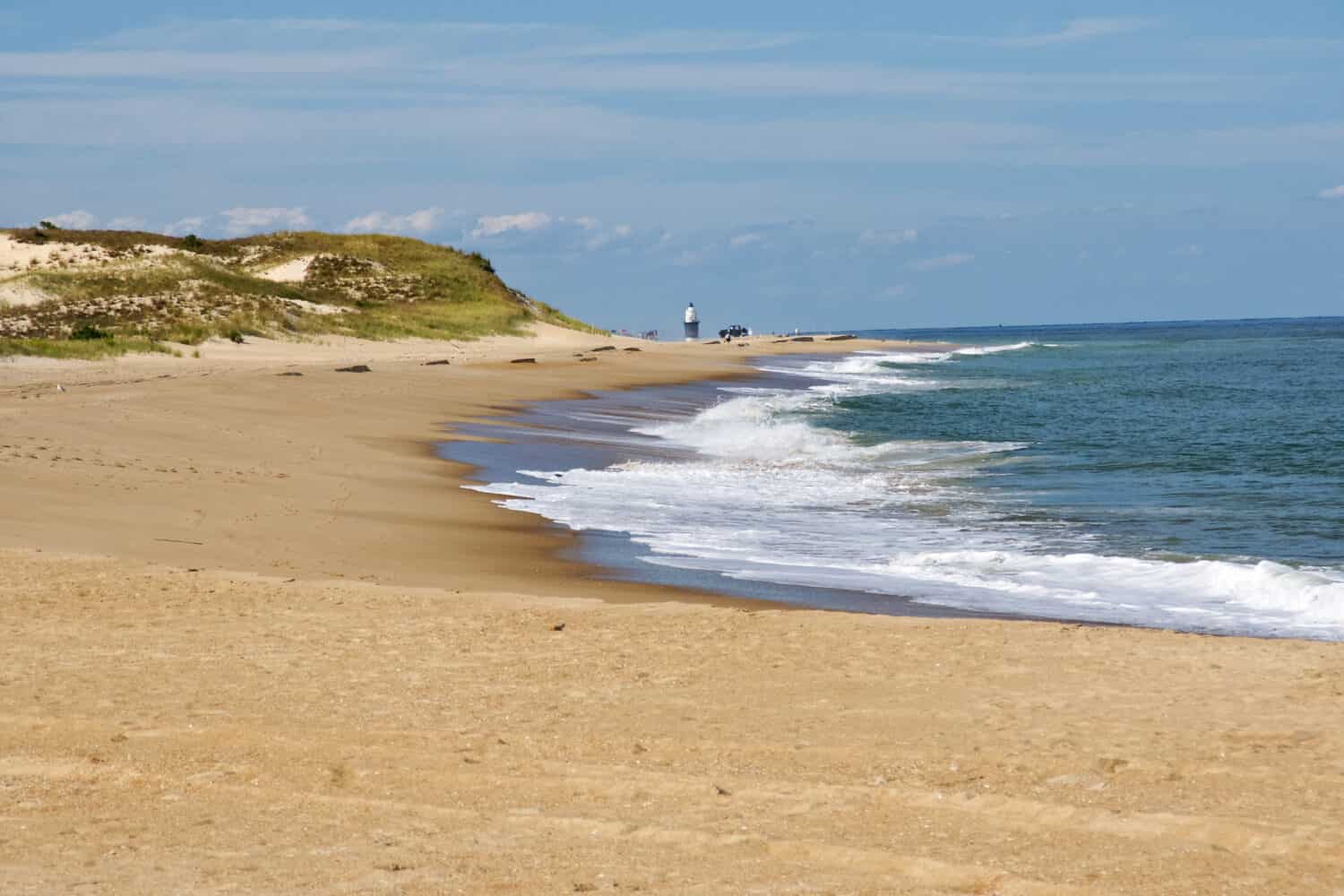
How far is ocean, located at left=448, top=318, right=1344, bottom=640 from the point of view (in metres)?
13.1

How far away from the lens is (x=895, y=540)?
16234 mm

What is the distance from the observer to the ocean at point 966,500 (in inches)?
516

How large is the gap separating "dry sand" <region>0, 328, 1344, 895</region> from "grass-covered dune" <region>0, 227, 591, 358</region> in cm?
2727

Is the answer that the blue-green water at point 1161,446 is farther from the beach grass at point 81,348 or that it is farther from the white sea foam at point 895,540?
the beach grass at point 81,348

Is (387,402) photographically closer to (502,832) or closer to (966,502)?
(966,502)

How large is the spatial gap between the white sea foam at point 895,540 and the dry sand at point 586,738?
178 centimetres

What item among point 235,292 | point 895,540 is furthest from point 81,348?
point 895,540

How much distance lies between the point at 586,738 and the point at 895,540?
9163 millimetres

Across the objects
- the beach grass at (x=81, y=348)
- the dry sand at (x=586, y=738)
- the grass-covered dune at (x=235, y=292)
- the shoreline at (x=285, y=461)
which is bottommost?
the dry sand at (x=586, y=738)

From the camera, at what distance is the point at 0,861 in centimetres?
558

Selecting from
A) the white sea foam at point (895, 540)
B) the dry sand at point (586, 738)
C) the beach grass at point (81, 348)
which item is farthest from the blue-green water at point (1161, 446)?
the beach grass at point (81, 348)

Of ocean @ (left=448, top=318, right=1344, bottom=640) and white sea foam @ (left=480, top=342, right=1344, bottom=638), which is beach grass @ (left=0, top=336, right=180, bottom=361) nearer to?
ocean @ (left=448, top=318, right=1344, bottom=640)

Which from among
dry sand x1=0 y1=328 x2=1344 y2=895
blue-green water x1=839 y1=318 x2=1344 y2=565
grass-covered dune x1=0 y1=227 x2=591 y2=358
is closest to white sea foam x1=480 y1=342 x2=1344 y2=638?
blue-green water x1=839 y1=318 x2=1344 y2=565

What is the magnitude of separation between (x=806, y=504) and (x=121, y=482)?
8.54 metres
